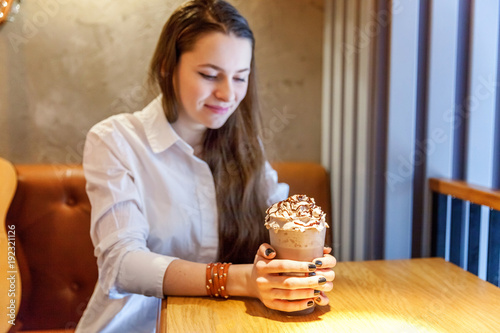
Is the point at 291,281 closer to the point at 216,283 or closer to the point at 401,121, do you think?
the point at 216,283

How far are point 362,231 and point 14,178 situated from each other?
1114 mm

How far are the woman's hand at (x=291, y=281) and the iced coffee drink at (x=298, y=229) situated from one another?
16mm

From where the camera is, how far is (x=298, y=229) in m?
0.81

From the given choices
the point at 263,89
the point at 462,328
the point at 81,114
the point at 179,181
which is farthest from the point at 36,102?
the point at 462,328

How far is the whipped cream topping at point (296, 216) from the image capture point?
2.65ft

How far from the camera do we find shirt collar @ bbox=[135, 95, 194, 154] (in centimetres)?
122

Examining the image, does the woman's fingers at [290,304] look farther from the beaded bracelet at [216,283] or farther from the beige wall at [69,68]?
the beige wall at [69,68]

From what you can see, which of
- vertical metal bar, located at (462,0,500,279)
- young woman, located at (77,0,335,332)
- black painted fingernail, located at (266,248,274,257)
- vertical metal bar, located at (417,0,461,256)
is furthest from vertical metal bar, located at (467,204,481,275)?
black painted fingernail, located at (266,248,274,257)

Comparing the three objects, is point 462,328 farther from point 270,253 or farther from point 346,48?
point 346,48

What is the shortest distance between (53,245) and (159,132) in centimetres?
56

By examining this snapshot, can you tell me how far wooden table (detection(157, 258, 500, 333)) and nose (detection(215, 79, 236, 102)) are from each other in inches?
19.6

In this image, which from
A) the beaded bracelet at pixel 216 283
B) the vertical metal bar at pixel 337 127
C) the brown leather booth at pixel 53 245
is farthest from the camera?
the vertical metal bar at pixel 337 127

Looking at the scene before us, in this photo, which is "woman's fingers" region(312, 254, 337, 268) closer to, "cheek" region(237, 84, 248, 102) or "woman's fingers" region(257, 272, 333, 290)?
"woman's fingers" region(257, 272, 333, 290)

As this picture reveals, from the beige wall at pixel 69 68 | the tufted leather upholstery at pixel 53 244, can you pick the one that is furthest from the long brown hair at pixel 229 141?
the tufted leather upholstery at pixel 53 244
